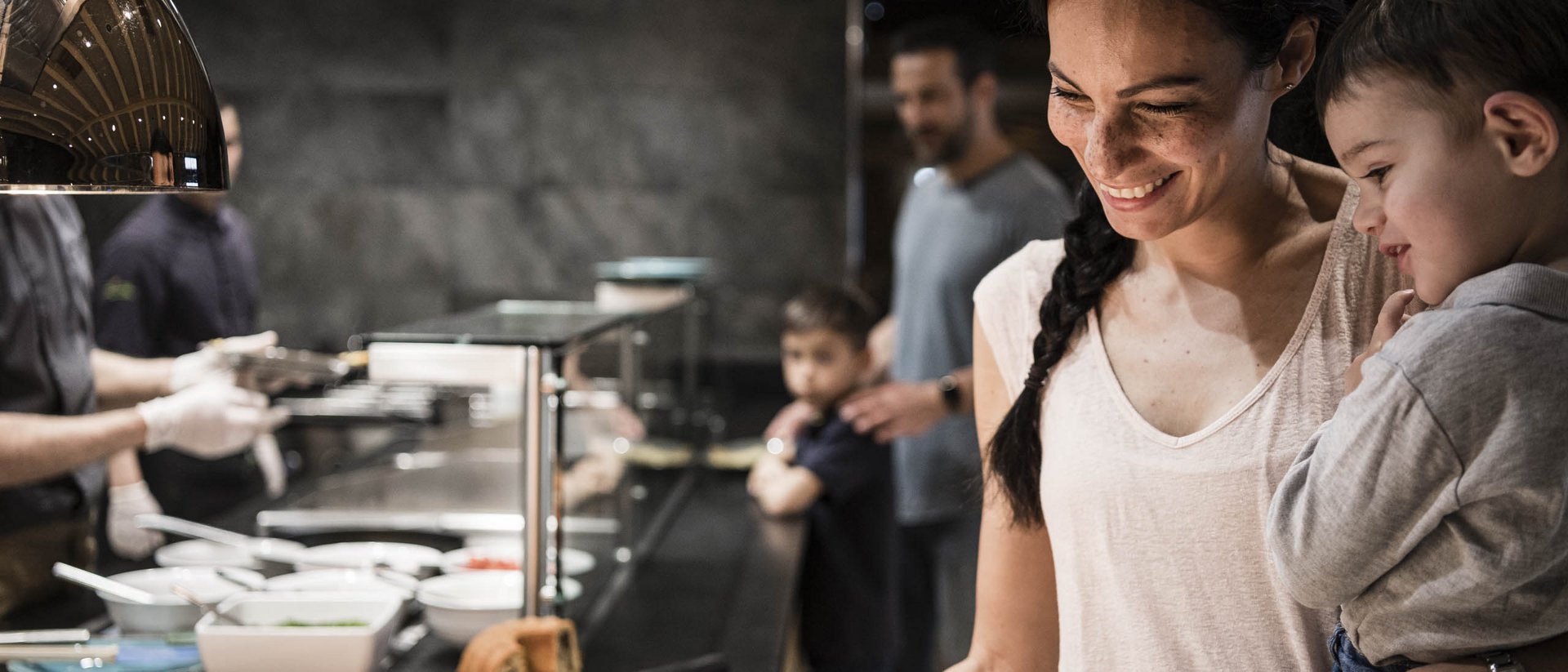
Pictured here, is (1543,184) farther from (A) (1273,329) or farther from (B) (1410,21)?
(A) (1273,329)

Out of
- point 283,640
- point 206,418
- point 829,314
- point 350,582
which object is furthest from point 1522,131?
point 829,314

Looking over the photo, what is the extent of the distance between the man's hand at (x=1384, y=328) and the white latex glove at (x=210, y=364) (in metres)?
2.13

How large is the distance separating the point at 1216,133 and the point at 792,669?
1931 millimetres

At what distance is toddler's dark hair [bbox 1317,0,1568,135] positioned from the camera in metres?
0.71

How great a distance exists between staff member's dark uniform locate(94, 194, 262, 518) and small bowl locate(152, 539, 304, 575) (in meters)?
1.22

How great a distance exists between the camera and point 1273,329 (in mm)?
945

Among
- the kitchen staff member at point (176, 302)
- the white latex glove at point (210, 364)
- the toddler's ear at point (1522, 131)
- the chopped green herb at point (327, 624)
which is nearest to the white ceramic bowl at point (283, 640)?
the chopped green herb at point (327, 624)

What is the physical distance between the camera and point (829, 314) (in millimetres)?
2955

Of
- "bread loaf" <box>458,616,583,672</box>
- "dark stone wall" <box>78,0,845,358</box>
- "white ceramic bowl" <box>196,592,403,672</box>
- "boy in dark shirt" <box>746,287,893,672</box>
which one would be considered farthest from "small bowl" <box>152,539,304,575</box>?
"dark stone wall" <box>78,0,845,358</box>

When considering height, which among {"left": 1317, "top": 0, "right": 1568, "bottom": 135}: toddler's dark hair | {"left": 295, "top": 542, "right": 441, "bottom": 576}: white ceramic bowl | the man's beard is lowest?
{"left": 295, "top": 542, "right": 441, "bottom": 576}: white ceramic bowl

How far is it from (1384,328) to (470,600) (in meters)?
1.25

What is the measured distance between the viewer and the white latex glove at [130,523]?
2.21 m

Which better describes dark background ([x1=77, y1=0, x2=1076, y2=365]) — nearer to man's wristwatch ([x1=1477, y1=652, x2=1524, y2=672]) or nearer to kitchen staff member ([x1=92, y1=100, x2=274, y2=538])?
kitchen staff member ([x1=92, y1=100, x2=274, y2=538])

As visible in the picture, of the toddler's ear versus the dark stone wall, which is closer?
the toddler's ear
